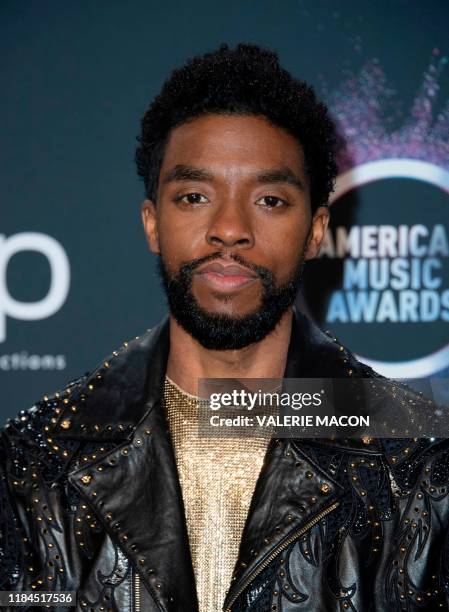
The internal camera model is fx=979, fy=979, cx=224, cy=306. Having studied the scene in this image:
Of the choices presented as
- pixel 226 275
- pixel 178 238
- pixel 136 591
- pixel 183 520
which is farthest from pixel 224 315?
pixel 136 591

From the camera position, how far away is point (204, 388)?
2.17 metres

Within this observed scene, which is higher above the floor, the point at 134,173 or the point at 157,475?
the point at 134,173

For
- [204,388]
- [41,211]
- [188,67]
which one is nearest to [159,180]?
[188,67]

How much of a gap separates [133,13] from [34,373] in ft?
3.60

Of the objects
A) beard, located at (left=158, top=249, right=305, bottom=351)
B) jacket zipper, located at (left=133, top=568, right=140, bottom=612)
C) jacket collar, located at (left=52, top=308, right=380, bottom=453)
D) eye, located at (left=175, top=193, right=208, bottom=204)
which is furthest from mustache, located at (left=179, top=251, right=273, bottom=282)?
jacket zipper, located at (left=133, top=568, right=140, bottom=612)

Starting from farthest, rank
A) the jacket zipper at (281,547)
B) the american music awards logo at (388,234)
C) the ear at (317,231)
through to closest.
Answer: the american music awards logo at (388,234) → the ear at (317,231) → the jacket zipper at (281,547)

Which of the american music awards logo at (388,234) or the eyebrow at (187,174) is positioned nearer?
the eyebrow at (187,174)

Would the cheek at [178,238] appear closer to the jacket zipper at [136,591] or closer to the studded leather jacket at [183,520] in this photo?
the studded leather jacket at [183,520]

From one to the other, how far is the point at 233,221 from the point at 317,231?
1.14ft

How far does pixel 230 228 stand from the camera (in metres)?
1.99

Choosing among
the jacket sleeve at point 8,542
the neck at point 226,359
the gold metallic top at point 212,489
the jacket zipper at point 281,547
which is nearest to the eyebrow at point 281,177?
the neck at point 226,359

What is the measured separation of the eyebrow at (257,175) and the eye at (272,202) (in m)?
0.03

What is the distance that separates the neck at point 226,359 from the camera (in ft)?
7.06

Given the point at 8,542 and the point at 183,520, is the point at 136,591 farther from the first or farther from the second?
the point at 8,542
